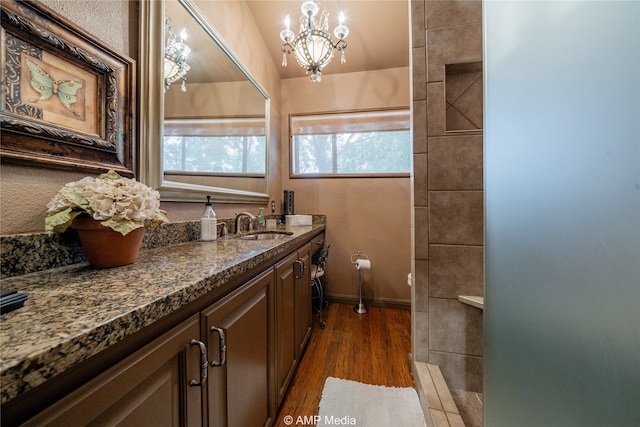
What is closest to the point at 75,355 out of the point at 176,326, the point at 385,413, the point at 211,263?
the point at 176,326

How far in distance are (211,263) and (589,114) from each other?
2.99ft

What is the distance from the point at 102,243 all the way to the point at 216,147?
0.99 metres

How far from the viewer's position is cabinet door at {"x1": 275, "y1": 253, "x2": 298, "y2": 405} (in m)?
1.14

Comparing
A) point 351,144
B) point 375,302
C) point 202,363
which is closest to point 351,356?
point 375,302

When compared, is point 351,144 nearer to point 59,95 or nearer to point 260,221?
point 260,221

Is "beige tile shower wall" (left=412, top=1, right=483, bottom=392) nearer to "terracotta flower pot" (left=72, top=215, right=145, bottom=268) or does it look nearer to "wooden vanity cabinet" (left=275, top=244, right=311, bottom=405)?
"wooden vanity cabinet" (left=275, top=244, right=311, bottom=405)

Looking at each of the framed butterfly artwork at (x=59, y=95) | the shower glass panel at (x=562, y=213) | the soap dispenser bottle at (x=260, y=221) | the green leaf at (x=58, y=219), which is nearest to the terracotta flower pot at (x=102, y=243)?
the green leaf at (x=58, y=219)

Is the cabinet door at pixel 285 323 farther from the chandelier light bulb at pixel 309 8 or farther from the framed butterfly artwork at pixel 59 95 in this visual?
the chandelier light bulb at pixel 309 8

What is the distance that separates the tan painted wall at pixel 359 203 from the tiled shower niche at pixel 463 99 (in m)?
1.13

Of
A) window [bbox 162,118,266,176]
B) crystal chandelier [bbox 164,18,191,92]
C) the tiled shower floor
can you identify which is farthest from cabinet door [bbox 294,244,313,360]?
crystal chandelier [bbox 164,18,191,92]

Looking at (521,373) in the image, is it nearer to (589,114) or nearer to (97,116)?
(589,114)

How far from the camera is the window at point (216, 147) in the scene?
Result: 1168 mm

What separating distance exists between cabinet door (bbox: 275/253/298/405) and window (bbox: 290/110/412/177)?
62.3 inches

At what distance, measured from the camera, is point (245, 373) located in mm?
822
